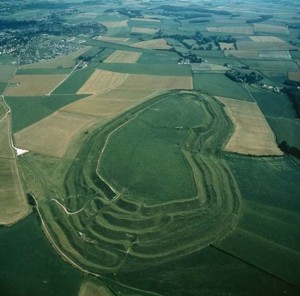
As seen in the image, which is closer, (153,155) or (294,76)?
(153,155)

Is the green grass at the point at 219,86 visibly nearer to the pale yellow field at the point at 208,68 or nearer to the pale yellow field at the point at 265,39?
the pale yellow field at the point at 208,68

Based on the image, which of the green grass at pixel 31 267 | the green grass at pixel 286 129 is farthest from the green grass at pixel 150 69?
the green grass at pixel 31 267

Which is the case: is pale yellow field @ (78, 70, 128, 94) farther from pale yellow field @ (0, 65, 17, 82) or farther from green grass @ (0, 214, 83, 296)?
green grass @ (0, 214, 83, 296)

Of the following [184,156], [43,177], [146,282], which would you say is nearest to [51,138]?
[43,177]

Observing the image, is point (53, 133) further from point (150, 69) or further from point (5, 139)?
point (150, 69)

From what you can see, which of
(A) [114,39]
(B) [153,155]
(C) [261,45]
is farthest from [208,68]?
(B) [153,155]

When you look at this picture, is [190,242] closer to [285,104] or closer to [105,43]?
[285,104]
